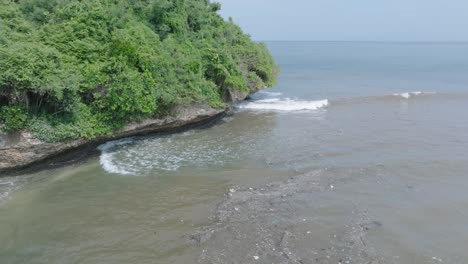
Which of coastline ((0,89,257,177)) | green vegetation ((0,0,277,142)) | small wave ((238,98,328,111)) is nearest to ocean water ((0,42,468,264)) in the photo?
coastline ((0,89,257,177))

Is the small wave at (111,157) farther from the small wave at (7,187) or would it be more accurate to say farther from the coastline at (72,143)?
the small wave at (7,187)

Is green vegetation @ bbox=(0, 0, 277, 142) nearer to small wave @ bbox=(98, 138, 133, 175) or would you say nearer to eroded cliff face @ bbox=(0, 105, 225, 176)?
eroded cliff face @ bbox=(0, 105, 225, 176)

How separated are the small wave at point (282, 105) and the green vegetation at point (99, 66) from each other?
3385 millimetres

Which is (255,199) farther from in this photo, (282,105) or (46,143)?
(282,105)

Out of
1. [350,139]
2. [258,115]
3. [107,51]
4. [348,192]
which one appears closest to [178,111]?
[107,51]

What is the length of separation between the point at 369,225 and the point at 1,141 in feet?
42.6

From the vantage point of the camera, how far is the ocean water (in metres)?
9.07

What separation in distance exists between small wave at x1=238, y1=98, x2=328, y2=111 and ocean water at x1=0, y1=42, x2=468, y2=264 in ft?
17.1

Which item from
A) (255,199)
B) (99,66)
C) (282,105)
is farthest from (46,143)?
(282,105)

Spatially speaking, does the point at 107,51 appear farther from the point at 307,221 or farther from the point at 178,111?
the point at 307,221

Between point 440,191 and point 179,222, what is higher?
point 179,222

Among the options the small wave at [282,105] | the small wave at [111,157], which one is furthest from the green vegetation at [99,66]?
the small wave at [282,105]

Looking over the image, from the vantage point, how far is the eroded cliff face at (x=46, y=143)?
534 inches

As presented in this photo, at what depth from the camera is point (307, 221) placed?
33.9ft
